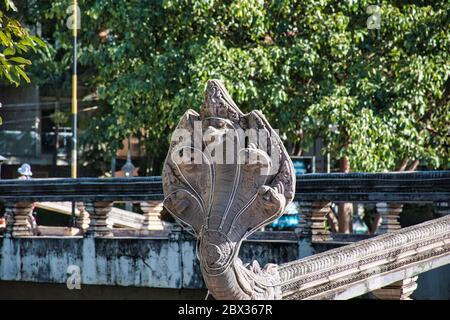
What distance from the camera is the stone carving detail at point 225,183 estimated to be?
7.26 metres

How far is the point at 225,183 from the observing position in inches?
286

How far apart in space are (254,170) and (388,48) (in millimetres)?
14793

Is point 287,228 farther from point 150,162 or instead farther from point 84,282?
point 84,282

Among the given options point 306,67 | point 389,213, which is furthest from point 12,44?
point 306,67

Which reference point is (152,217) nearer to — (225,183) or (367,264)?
(367,264)

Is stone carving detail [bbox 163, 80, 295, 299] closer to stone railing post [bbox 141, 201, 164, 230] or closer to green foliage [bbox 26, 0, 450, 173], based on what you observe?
stone railing post [bbox 141, 201, 164, 230]

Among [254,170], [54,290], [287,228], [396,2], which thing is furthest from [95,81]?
[254,170]

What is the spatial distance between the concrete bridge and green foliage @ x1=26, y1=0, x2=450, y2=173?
13.3 feet

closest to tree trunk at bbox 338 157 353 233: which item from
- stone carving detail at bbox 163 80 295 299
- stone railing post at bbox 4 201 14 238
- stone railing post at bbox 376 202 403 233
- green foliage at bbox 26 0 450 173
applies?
green foliage at bbox 26 0 450 173

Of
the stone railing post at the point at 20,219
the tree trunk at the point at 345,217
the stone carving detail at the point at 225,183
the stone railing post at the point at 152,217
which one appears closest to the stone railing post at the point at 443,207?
the stone carving detail at the point at 225,183

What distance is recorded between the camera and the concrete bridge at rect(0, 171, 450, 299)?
9.10 metres

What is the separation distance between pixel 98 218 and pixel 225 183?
8162mm

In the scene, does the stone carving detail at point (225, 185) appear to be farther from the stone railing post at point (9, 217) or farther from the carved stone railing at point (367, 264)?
the stone railing post at point (9, 217)

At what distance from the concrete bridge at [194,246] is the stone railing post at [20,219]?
1 cm
